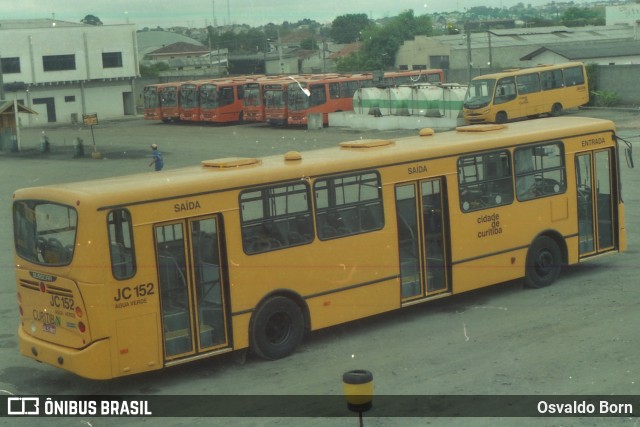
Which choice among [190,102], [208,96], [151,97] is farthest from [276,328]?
[151,97]

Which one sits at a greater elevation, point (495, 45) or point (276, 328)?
point (495, 45)

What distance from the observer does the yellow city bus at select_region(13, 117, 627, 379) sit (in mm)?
10508

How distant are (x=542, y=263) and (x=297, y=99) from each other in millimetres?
38209

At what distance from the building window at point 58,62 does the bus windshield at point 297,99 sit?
24854 mm

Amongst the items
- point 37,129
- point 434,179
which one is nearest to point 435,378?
point 434,179

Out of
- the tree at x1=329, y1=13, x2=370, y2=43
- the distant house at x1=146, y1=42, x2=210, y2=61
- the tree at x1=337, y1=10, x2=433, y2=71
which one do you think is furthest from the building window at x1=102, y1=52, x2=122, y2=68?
the tree at x1=329, y1=13, x2=370, y2=43

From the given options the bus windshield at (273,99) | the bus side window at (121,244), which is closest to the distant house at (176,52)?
the bus windshield at (273,99)

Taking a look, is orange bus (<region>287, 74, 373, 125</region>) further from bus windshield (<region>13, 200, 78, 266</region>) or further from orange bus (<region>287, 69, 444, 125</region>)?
bus windshield (<region>13, 200, 78, 266</region>)

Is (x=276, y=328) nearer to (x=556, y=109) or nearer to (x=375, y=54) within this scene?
(x=556, y=109)

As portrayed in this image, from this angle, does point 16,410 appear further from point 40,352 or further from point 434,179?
point 434,179

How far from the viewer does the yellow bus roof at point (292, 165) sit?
10727mm

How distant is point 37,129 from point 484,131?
5439 centimetres

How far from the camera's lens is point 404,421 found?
9328mm

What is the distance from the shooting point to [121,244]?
1052 centimetres
